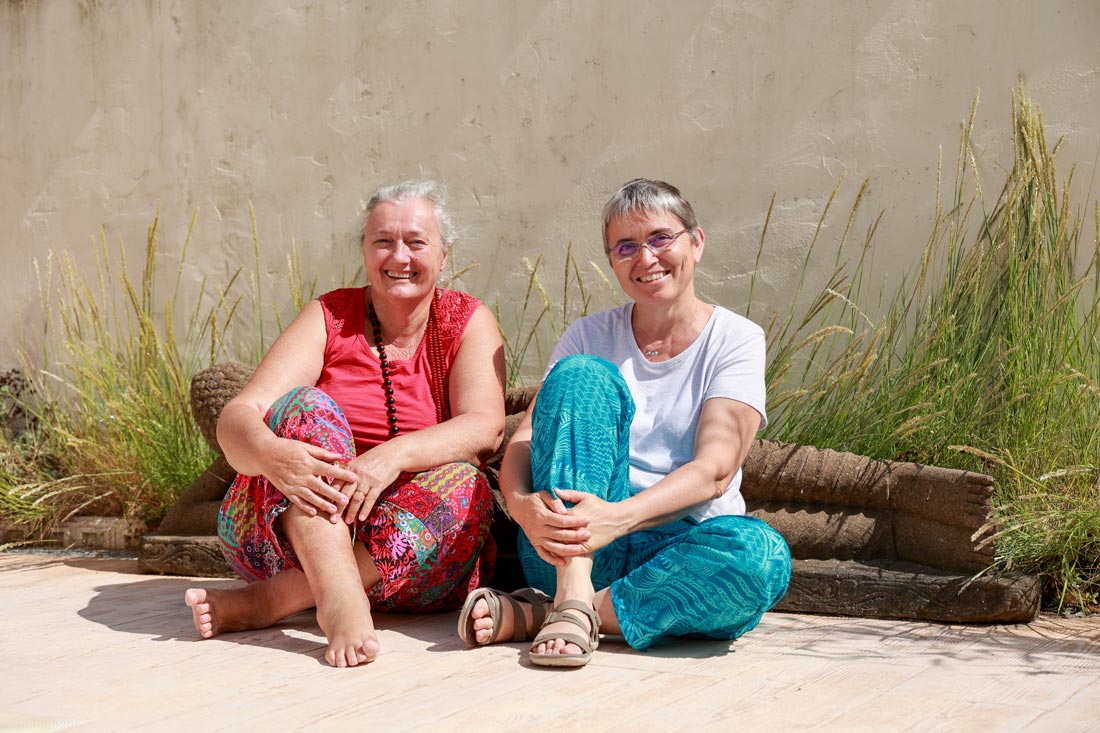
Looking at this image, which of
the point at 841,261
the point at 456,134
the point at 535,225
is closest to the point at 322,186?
the point at 456,134

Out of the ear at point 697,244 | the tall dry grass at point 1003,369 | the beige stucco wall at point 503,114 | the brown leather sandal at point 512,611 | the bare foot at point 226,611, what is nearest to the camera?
the brown leather sandal at point 512,611

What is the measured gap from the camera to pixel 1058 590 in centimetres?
292

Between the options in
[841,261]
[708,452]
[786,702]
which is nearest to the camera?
[786,702]

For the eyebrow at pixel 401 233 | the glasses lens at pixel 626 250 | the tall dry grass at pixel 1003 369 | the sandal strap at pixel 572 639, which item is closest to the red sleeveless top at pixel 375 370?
the eyebrow at pixel 401 233

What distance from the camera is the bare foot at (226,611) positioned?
262cm

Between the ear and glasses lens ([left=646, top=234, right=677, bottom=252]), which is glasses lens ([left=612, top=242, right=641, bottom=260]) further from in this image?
the ear

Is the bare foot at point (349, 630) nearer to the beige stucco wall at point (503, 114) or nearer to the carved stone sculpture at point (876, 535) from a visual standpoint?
the carved stone sculpture at point (876, 535)

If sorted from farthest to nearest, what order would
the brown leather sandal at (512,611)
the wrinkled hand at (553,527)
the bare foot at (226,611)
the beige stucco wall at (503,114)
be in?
1. the beige stucco wall at (503,114)
2. the bare foot at (226,611)
3. the brown leather sandal at (512,611)
4. the wrinkled hand at (553,527)

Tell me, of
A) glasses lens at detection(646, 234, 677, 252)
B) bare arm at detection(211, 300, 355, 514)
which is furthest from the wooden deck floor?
glasses lens at detection(646, 234, 677, 252)

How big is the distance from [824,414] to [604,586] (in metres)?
1.09

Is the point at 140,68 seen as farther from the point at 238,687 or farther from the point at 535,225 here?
the point at 238,687

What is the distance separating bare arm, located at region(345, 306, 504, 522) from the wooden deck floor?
0.40 m

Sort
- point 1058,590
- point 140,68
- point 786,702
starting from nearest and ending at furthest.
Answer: point 786,702
point 1058,590
point 140,68

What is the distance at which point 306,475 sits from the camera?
8.40 feet
